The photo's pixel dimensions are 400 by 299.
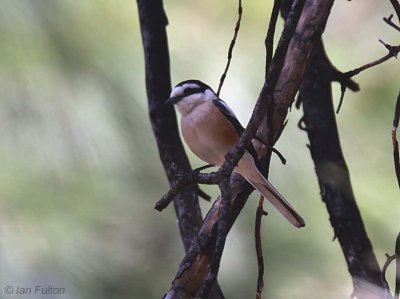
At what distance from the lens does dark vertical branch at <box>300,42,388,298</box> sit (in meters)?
1.23

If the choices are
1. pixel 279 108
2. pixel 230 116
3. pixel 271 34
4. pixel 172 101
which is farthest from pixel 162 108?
pixel 271 34

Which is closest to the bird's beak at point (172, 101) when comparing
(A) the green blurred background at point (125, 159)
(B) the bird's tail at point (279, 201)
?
(A) the green blurred background at point (125, 159)

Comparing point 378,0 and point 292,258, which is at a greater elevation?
point 378,0

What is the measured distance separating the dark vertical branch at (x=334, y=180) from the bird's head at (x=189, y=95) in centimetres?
20

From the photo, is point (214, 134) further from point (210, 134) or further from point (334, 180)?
point (334, 180)

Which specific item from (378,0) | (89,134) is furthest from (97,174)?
(378,0)

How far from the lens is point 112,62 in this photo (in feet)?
4.70

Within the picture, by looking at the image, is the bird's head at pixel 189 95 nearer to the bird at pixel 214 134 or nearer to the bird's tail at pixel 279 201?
the bird at pixel 214 134

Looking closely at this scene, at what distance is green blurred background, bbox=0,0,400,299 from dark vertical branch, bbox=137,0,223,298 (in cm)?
7

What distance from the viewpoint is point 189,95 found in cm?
128

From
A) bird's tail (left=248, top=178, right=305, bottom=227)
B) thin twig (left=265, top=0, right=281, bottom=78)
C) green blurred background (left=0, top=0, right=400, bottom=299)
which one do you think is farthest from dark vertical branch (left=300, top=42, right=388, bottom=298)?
thin twig (left=265, top=0, right=281, bottom=78)

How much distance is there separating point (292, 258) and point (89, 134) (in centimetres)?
42

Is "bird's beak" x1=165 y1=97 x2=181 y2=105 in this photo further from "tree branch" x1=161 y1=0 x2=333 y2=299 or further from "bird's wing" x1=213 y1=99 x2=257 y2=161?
"tree branch" x1=161 y1=0 x2=333 y2=299

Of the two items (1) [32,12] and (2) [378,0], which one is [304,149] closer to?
(2) [378,0]
